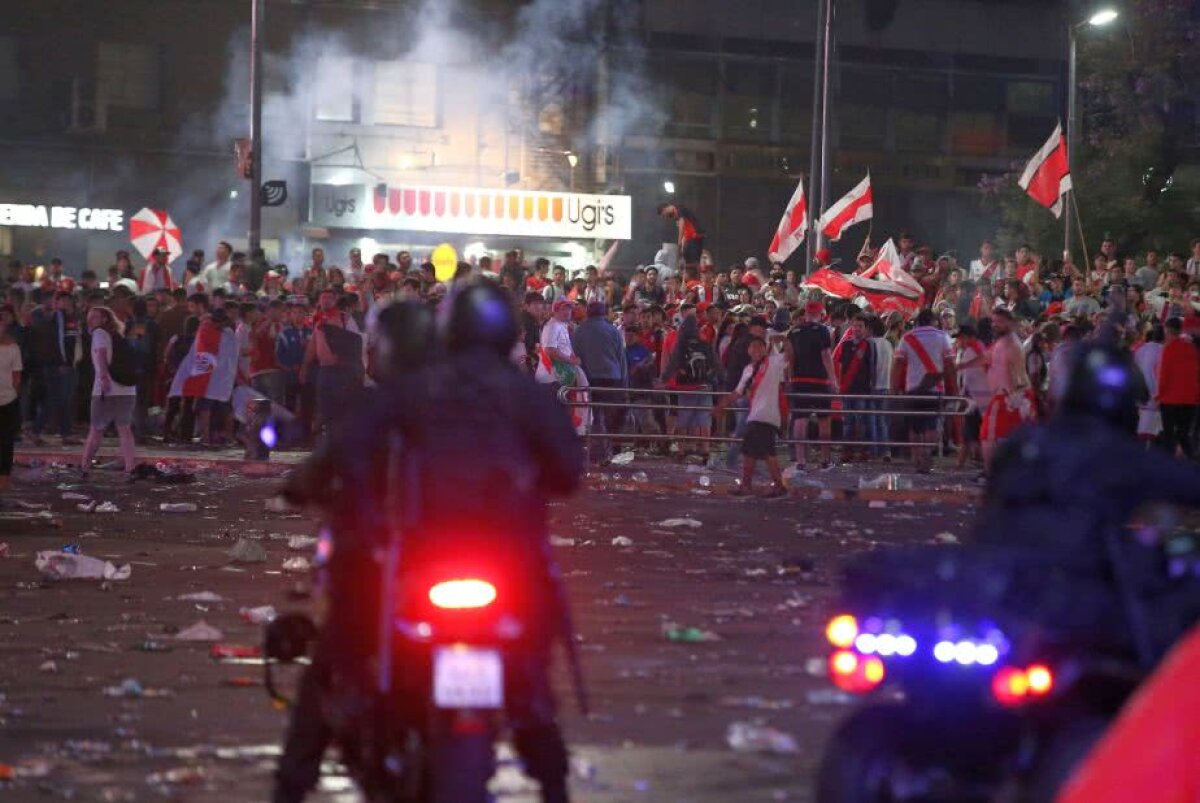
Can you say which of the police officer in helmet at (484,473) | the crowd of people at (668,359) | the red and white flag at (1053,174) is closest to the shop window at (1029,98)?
the red and white flag at (1053,174)

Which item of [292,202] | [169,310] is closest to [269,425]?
[169,310]

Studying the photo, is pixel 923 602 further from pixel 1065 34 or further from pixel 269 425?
pixel 1065 34

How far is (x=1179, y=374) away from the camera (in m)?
23.4

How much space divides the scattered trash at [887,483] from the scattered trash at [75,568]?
954 cm

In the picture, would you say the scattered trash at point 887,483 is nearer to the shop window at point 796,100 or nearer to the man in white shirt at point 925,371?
the man in white shirt at point 925,371

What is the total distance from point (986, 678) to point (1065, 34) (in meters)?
48.3

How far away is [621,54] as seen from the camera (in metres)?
47.2

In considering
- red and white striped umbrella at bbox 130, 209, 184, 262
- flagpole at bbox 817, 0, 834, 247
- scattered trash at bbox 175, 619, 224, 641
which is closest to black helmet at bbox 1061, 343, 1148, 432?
scattered trash at bbox 175, 619, 224, 641

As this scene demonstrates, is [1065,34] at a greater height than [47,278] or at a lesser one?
greater

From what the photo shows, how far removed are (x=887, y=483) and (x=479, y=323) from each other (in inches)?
604

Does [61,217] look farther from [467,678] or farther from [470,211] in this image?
[467,678]

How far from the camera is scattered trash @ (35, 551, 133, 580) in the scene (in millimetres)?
13023

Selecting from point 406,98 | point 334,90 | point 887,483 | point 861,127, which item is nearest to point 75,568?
point 887,483

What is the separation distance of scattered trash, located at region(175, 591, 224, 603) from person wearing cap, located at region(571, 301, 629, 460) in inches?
443
